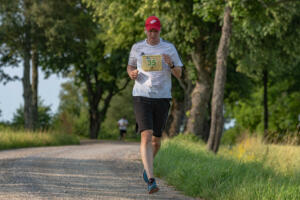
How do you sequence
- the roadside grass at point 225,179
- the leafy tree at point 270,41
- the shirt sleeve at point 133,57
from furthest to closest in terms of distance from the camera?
the leafy tree at point 270,41
the shirt sleeve at point 133,57
the roadside grass at point 225,179

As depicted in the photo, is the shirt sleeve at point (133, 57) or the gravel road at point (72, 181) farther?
the shirt sleeve at point (133, 57)

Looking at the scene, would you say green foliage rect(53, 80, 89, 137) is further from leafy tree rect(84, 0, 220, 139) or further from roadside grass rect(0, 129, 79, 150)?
leafy tree rect(84, 0, 220, 139)

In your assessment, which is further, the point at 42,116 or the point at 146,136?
Answer: the point at 42,116

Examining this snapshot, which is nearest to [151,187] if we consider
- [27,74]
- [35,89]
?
[27,74]

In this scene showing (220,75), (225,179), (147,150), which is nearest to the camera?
(147,150)

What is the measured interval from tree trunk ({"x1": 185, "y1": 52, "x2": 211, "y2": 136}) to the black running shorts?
513 inches

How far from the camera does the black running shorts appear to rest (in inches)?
249

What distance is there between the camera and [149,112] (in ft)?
20.9

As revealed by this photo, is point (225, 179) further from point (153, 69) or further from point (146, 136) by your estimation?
point (153, 69)

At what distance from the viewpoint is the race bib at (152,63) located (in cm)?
627

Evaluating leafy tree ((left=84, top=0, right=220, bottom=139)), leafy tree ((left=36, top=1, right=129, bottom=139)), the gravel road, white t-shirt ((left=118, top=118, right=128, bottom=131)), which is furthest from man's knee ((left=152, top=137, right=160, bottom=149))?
white t-shirt ((left=118, top=118, right=128, bottom=131))

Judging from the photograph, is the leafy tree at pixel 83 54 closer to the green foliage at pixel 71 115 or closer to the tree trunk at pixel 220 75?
the green foliage at pixel 71 115

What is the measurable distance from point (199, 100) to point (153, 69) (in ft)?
45.6

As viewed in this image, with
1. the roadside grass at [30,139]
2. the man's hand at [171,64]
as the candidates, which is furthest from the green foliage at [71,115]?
the man's hand at [171,64]
